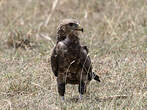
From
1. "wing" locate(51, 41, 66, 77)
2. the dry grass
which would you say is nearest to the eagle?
"wing" locate(51, 41, 66, 77)

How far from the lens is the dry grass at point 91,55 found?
20.2 feet

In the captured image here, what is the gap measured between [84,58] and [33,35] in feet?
11.9

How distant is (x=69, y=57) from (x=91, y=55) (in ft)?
7.42

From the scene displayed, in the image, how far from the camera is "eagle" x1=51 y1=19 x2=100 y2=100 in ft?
19.8

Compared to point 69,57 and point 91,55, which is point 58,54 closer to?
point 69,57

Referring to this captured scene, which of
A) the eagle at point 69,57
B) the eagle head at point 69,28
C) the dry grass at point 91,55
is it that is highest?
the eagle head at point 69,28

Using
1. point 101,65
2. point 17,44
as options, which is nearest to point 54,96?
point 101,65

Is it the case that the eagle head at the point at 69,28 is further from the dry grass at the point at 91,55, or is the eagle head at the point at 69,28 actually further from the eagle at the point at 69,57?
the dry grass at the point at 91,55

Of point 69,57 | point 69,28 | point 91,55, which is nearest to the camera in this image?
point 69,57

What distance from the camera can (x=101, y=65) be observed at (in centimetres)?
783

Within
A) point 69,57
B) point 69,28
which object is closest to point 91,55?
point 69,28

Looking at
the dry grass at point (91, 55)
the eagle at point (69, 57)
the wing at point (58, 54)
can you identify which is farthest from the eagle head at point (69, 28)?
the dry grass at point (91, 55)

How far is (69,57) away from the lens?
19.7 ft

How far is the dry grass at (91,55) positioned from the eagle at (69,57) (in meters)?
0.26
